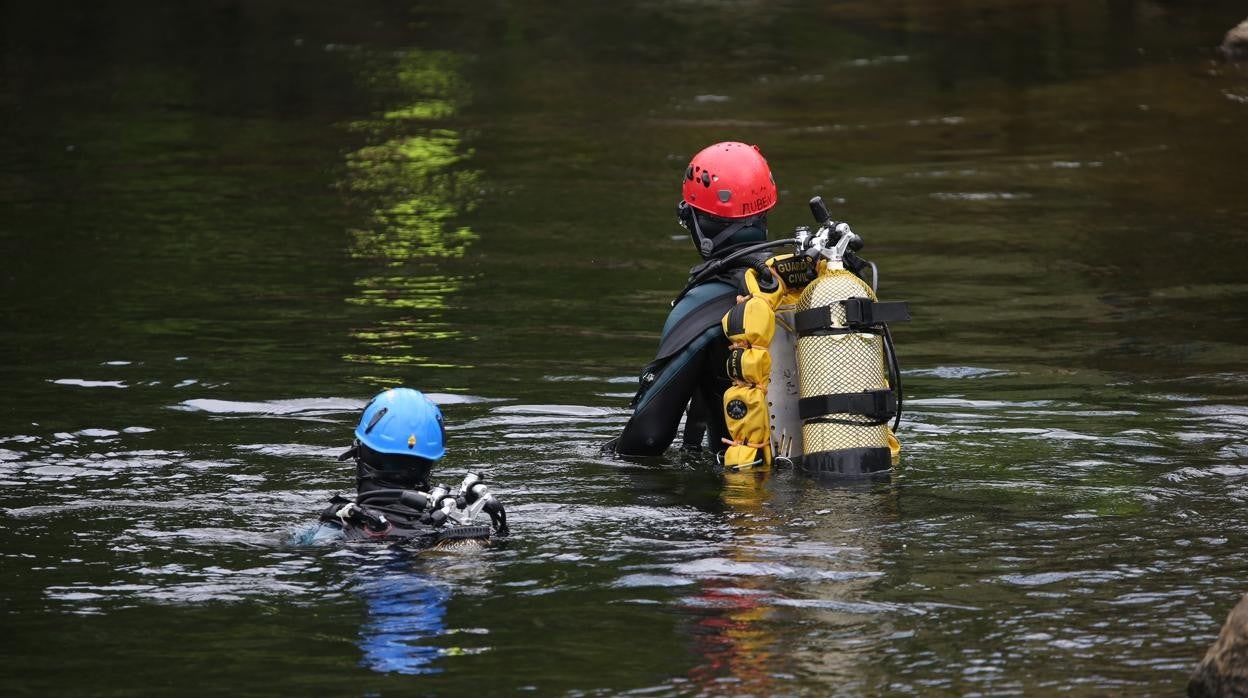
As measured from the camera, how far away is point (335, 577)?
7.38m

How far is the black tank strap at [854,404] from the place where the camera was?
8.60 m

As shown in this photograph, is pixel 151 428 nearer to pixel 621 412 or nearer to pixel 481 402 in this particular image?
pixel 481 402

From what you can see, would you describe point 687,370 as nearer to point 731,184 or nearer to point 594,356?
point 731,184

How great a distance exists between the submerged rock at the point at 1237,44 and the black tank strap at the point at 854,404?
17667 mm

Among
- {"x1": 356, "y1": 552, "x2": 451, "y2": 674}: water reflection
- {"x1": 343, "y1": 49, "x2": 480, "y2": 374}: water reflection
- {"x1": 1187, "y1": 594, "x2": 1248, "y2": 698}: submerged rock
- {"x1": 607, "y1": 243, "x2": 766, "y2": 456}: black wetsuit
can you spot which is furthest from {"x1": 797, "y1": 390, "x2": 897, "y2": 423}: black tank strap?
{"x1": 343, "y1": 49, "x2": 480, "y2": 374}: water reflection

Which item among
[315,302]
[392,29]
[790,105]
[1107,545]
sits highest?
[392,29]

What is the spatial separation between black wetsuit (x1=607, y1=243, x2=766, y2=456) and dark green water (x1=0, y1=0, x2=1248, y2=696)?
0.77 ft

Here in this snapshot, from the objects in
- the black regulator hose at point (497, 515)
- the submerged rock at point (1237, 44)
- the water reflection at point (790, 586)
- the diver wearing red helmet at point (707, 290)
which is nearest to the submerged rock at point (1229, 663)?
the water reflection at point (790, 586)

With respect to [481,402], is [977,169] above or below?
above

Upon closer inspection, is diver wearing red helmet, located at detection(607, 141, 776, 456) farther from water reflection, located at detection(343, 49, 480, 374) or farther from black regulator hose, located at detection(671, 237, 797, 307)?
water reflection, located at detection(343, 49, 480, 374)

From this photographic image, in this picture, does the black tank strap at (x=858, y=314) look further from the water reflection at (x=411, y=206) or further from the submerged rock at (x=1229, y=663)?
the water reflection at (x=411, y=206)

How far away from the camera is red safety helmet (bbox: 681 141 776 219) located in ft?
29.5

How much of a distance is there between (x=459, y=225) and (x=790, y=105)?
733 centimetres

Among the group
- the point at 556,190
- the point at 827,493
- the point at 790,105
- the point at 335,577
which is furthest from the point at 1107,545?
the point at 790,105
